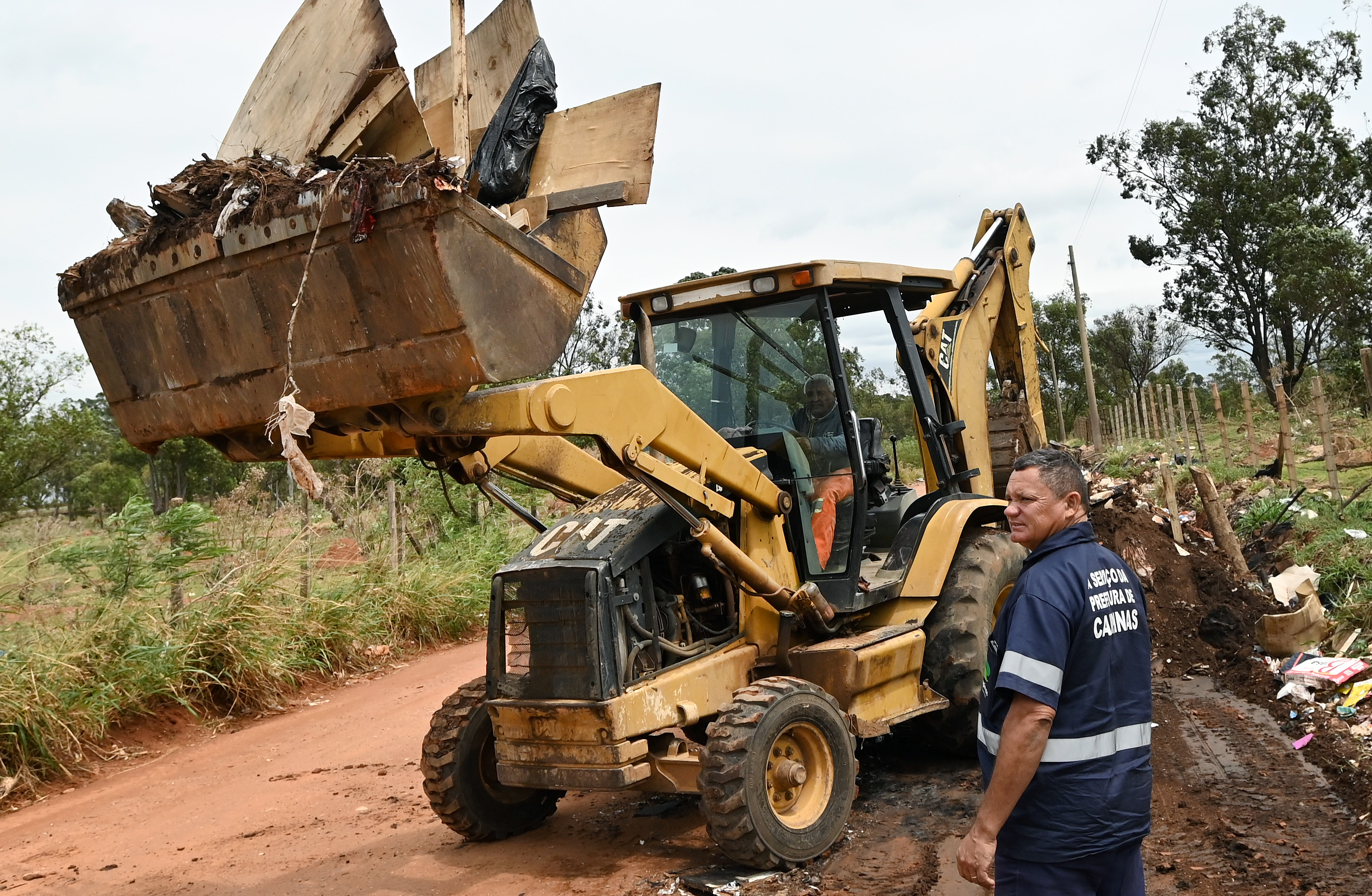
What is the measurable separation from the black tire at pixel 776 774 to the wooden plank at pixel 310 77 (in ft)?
9.65

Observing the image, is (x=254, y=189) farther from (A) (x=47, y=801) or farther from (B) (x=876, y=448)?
(A) (x=47, y=801)

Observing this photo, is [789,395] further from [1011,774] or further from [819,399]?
[1011,774]

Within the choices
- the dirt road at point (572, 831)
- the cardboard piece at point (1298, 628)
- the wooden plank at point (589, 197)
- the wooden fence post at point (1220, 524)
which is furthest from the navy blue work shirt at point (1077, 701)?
the wooden fence post at point (1220, 524)

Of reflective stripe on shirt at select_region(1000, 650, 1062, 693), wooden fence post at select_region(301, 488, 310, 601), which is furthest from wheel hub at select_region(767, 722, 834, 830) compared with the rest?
wooden fence post at select_region(301, 488, 310, 601)

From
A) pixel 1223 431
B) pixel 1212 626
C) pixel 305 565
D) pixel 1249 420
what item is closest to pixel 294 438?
pixel 305 565

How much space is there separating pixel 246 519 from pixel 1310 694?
29.9ft

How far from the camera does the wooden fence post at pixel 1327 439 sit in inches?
450

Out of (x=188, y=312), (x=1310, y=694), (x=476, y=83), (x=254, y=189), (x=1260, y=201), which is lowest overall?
(x=1310, y=694)

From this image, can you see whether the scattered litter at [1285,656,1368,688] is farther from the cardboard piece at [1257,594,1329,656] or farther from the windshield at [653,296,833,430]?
the windshield at [653,296,833,430]

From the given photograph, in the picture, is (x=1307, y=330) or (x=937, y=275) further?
(x=1307, y=330)

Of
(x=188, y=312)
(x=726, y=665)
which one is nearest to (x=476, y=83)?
(x=188, y=312)

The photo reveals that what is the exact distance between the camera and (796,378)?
20.4 ft

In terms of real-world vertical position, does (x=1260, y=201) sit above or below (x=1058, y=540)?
above

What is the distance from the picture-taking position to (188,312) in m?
4.38
